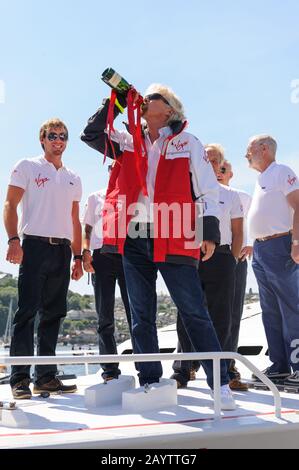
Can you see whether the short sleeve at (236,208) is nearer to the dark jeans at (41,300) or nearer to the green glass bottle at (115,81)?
the dark jeans at (41,300)

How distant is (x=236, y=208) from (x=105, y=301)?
1.52 metres

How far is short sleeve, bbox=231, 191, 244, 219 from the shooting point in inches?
238

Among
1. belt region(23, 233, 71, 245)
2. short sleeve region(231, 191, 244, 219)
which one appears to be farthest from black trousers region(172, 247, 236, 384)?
belt region(23, 233, 71, 245)

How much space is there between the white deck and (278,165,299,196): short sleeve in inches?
69.6

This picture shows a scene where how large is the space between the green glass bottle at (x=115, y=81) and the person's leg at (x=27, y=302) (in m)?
1.50

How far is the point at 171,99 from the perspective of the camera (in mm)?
4520

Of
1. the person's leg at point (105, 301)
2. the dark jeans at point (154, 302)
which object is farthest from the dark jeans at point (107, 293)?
the dark jeans at point (154, 302)

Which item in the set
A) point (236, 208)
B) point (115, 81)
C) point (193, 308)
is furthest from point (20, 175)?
point (236, 208)

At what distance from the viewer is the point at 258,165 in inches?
223

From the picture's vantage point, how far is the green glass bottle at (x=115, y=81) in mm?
4188

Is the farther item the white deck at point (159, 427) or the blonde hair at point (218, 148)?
the blonde hair at point (218, 148)

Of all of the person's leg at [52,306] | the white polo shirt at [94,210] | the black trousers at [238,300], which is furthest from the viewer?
the white polo shirt at [94,210]
